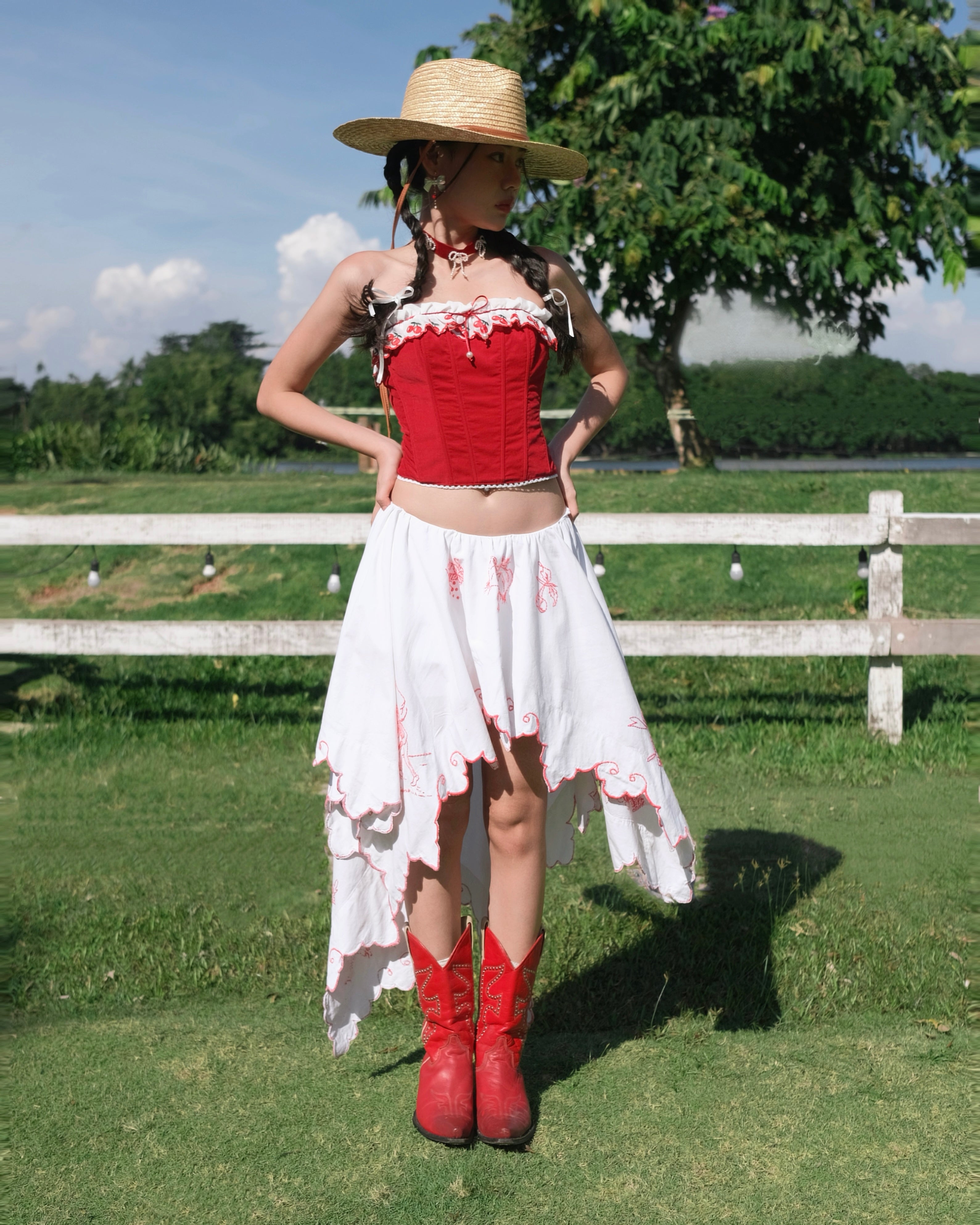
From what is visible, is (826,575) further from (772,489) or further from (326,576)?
(326,576)

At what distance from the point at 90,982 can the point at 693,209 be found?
528 inches

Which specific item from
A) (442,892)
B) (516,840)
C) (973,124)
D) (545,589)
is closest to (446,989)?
(442,892)

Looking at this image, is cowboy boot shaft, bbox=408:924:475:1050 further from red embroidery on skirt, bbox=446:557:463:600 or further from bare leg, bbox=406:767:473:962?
red embroidery on skirt, bbox=446:557:463:600

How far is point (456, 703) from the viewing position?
2490mm

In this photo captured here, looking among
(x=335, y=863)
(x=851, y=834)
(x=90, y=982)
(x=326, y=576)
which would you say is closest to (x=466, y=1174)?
(x=335, y=863)

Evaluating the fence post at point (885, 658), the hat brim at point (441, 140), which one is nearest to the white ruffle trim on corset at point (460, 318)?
the hat brim at point (441, 140)

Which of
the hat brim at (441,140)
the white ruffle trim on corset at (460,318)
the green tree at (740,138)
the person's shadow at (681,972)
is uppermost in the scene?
the green tree at (740,138)

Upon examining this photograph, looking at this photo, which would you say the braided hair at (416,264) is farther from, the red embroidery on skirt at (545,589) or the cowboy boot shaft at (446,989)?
the cowboy boot shaft at (446,989)

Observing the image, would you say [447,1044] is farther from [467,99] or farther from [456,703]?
[467,99]

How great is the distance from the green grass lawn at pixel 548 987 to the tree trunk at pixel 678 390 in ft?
37.0

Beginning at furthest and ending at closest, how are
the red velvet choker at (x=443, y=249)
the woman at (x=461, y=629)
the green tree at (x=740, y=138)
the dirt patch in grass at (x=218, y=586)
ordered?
1. the green tree at (x=740, y=138)
2. the dirt patch in grass at (x=218, y=586)
3. the red velvet choker at (x=443, y=249)
4. the woman at (x=461, y=629)

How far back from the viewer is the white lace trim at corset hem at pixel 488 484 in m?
2.57

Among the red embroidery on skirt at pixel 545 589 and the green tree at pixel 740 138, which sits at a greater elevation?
the green tree at pixel 740 138

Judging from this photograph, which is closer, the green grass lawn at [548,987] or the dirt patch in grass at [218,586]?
the green grass lawn at [548,987]
